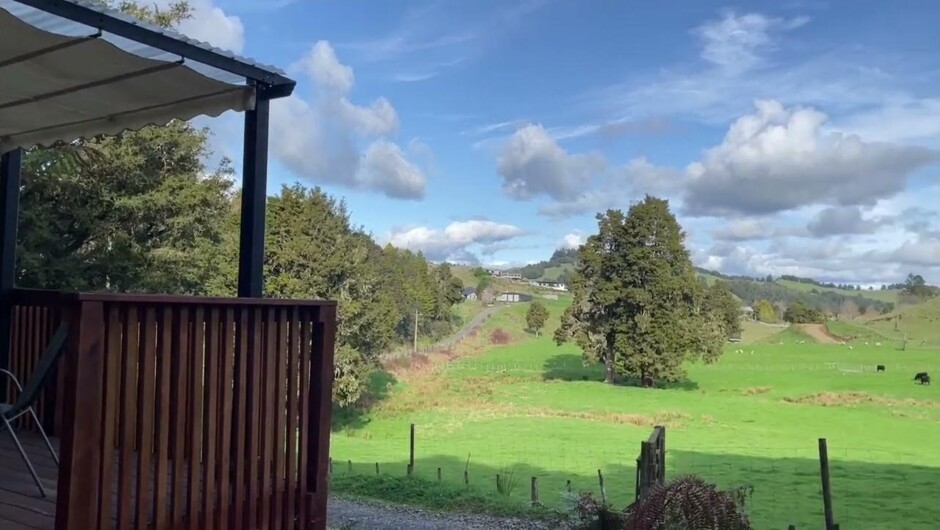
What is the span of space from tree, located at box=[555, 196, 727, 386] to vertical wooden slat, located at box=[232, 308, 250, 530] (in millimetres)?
28720

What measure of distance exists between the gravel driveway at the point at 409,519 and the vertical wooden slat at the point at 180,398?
5544mm

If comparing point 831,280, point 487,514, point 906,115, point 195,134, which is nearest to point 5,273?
point 487,514

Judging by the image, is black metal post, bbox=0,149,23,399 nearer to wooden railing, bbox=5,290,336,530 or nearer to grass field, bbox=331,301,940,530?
wooden railing, bbox=5,290,336,530

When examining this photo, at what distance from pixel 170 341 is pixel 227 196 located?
12445mm

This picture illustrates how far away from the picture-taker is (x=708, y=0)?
38.6 meters

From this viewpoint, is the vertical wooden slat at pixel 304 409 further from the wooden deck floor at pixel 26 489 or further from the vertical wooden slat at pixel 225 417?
the wooden deck floor at pixel 26 489

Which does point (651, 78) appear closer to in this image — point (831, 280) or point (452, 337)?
point (452, 337)

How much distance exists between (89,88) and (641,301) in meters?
28.5

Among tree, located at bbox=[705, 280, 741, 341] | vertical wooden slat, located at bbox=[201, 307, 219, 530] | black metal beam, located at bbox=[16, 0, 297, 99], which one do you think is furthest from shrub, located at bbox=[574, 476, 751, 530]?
tree, located at bbox=[705, 280, 741, 341]

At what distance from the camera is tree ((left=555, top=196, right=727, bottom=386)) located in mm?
29922

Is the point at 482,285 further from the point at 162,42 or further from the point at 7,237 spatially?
the point at 162,42

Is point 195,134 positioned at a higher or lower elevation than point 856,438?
higher

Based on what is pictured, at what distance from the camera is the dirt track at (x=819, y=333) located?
4847 cm

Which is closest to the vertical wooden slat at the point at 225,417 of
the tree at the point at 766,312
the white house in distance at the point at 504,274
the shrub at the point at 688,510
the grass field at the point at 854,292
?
the shrub at the point at 688,510
